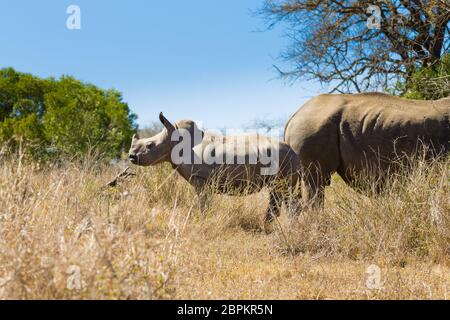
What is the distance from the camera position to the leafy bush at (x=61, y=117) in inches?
533

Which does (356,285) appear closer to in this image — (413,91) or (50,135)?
(413,91)

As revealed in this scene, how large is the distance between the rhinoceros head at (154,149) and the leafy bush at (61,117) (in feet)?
12.9

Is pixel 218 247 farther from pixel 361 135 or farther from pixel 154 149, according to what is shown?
pixel 361 135

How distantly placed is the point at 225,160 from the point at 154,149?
849mm

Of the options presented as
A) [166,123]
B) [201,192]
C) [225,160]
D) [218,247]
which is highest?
[166,123]

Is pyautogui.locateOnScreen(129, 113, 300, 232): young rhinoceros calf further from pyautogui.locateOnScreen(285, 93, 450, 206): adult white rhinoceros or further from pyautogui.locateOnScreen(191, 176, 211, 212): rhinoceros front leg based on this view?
pyautogui.locateOnScreen(285, 93, 450, 206): adult white rhinoceros

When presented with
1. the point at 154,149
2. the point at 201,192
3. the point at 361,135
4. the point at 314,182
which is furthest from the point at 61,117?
the point at 361,135

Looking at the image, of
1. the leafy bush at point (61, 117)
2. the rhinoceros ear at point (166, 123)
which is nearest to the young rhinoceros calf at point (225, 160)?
the rhinoceros ear at point (166, 123)

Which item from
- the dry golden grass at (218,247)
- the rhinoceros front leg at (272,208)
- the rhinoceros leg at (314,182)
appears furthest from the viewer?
the rhinoceros front leg at (272,208)

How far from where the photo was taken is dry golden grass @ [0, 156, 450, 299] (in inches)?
102

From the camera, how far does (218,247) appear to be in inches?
203

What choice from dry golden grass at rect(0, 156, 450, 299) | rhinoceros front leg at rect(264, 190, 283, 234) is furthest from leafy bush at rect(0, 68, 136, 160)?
dry golden grass at rect(0, 156, 450, 299)

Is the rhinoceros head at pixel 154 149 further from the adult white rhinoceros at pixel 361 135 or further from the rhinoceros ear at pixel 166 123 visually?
the adult white rhinoceros at pixel 361 135

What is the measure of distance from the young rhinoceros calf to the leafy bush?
13.2ft
